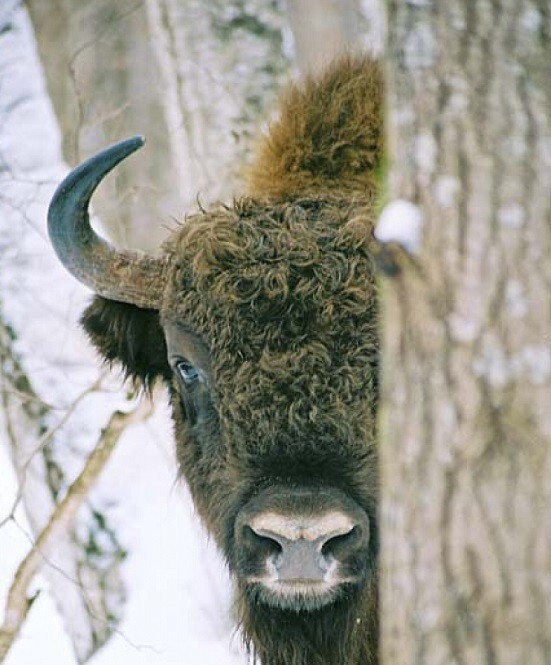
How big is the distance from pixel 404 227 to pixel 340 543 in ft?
5.90

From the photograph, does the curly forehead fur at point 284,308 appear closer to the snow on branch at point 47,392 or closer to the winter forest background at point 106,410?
the winter forest background at point 106,410

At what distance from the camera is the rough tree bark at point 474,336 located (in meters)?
2.56

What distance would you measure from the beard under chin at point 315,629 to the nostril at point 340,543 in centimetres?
44

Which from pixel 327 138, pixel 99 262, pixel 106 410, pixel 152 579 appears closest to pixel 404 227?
pixel 99 262

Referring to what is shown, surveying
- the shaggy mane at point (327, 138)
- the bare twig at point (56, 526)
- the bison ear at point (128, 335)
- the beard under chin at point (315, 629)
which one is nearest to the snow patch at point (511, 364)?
the beard under chin at point (315, 629)

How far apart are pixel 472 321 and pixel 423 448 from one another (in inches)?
12.4

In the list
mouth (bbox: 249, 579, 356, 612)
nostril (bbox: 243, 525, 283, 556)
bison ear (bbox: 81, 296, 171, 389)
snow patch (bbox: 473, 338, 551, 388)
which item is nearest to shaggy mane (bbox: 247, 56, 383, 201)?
bison ear (bbox: 81, 296, 171, 389)

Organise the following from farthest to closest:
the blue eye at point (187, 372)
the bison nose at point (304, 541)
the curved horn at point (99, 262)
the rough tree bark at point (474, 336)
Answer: the curved horn at point (99, 262)
the blue eye at point (187, 372)
the bison nose at point (304, 541)
the rough tree bark at point (474, 336)

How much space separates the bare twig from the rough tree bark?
12.4 feet

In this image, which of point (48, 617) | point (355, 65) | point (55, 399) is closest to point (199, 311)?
point (355, 65)

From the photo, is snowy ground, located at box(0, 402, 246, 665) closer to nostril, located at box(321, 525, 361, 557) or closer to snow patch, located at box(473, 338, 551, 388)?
nostril, located at box(321, 525, 361, 557)

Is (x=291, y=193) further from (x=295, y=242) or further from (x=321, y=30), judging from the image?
(x=321, y=30)

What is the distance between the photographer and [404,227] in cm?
264

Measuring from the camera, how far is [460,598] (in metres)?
2.59
